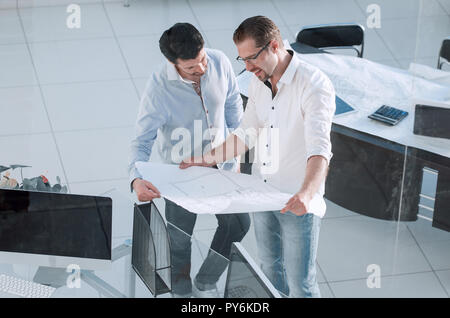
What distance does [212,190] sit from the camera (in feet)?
8.09

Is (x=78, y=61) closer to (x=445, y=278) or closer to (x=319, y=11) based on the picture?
(x=319, y=11)

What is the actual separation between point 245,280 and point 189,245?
1.52ft

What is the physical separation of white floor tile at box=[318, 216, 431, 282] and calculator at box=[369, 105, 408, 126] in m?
0.56

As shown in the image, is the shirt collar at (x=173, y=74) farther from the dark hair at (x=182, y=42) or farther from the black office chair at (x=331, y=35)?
the black office chair at (x=331, y=35)

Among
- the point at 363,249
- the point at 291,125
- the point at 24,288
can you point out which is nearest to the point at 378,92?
the point at 363,249

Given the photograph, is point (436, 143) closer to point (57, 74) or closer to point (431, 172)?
point (431, 172)

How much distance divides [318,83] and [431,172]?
121cm

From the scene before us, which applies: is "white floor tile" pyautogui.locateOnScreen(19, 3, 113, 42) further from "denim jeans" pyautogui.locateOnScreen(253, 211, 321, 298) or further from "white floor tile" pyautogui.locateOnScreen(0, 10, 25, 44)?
"denim jeans" pyautogui.locateOnScreen(253, 211, 321, 298)

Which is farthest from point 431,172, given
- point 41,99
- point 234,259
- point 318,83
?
point 41,99

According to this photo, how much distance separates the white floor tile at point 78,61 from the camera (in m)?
4.71

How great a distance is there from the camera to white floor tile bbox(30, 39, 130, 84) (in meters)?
4.71

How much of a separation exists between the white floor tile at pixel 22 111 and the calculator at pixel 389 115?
200 cm
